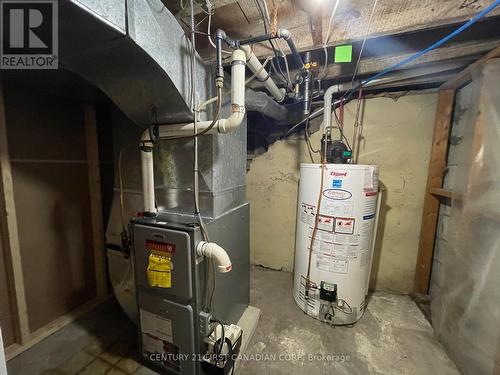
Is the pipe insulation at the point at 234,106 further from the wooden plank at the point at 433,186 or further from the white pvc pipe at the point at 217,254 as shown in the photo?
the wooden plank at the point at 433,186

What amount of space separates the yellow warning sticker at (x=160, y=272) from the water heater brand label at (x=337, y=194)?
43.4 inches

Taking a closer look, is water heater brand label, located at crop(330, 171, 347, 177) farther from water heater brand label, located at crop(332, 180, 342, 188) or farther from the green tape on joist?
the green tape on joist

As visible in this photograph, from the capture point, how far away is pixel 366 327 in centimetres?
157

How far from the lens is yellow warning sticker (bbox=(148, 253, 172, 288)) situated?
1053 mm

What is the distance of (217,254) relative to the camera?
1.01m

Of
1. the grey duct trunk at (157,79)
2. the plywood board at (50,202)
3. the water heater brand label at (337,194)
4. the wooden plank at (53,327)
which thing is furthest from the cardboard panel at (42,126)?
the water heater brand label at (337,194)

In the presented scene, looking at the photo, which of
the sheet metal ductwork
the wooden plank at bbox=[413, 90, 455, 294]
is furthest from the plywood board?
the wooden plank at bbox=[413, 90, 455, 294]

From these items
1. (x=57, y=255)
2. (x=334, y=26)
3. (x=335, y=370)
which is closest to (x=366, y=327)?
(x=335, y=370)

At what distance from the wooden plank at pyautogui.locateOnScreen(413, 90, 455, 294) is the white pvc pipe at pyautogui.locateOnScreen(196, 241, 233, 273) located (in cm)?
181

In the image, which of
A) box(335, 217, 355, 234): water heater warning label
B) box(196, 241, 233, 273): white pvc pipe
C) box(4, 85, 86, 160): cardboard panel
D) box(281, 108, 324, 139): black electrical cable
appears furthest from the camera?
box(281, 108, 324, 139): black electrical cable

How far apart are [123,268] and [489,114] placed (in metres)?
2.53

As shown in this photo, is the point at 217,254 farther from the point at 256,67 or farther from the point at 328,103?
the point at 328,103

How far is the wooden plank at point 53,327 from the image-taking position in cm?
134

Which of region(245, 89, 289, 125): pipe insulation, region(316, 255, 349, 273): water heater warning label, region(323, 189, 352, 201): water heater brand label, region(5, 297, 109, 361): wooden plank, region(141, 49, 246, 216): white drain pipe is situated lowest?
region(5, 297, 109, 361): wooden plank
